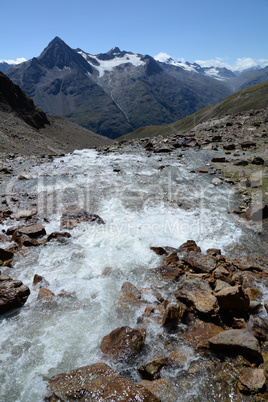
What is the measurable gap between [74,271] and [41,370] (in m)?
3.69

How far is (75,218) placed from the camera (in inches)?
509

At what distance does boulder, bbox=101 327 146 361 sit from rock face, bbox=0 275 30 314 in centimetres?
310

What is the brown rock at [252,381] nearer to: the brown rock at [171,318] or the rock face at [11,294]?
the brown rock at [171,318]

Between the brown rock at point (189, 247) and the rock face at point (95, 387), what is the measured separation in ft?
19.3

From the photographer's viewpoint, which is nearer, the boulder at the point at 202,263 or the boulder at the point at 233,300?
the boulder at the point at 233,300

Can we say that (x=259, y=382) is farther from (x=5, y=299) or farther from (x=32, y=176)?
(x=32, y=176)

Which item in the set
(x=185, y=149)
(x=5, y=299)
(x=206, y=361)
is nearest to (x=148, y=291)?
(x=206, y=361)

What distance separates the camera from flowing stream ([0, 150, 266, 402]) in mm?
5566

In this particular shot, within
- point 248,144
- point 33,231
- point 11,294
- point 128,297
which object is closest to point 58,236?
point 33,231

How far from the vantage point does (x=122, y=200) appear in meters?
15.7

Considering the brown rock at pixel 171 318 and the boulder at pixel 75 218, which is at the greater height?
the boulder at pixel 75 218

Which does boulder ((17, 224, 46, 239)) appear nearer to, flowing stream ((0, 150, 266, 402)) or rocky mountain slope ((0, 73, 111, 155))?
flowing stream ((0, 150, 266, 402))

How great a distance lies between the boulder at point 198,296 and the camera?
20.8ft

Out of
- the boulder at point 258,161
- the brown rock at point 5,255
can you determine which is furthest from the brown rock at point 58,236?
the boulder at point 258,161
